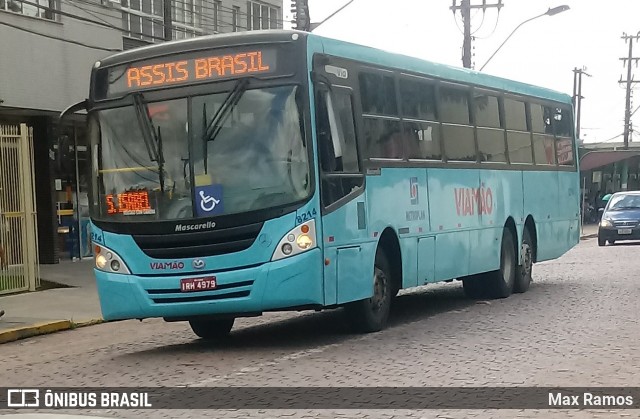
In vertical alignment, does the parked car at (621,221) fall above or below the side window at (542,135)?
below

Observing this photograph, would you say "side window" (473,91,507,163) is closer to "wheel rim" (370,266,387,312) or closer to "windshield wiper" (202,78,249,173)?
"wheel rim" (370,266,387,312)

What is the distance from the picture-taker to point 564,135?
19.8 meters

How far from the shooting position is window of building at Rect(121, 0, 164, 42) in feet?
84.0

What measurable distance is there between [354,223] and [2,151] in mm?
8762

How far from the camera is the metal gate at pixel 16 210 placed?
59.2 ft

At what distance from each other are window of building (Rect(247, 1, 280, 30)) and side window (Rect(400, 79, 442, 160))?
18.7 m

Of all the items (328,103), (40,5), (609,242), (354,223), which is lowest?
(609,242)

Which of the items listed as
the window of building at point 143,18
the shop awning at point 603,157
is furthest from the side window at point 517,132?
the shop awning at point 603,157

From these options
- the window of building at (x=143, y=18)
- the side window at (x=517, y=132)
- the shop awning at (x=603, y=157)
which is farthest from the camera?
the shop awning at (x=603, y=157)

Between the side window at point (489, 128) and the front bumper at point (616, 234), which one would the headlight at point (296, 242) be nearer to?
the side window at point (489, 128)

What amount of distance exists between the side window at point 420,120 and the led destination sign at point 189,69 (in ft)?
9.03

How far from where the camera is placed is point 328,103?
36.0 feet

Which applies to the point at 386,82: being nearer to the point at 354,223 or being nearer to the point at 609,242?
the point at 354,223

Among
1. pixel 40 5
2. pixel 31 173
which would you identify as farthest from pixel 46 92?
pixel 31 173
